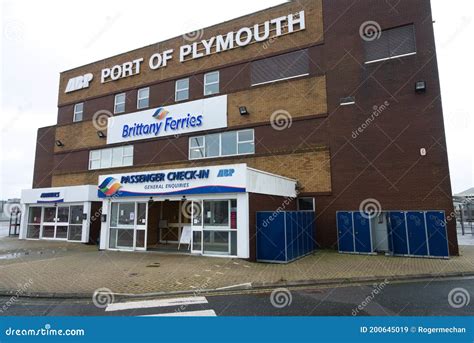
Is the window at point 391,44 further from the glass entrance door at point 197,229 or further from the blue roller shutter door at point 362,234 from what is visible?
the glass entrance door at point 197,229

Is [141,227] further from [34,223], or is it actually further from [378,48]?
[378,48]

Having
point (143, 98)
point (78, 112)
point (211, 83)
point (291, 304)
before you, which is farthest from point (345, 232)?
point (78, 112)

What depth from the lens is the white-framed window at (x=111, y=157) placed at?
21.5 m

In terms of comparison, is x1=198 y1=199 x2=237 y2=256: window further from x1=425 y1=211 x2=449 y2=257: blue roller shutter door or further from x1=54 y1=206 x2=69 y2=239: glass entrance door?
x1=54 y1=206 x2=69 y2=239: glass entrance door

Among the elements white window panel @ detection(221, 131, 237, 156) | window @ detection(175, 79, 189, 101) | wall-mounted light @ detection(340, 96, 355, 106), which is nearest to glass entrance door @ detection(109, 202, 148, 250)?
white window panel @ detection(221, 131, 237, 156)

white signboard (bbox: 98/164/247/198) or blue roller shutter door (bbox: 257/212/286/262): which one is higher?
white signboard (bbox: 98/164/247/198)

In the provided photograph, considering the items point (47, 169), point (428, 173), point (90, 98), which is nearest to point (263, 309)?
point (428, 173)

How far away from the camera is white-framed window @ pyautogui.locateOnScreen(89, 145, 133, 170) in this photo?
2153 centimetres

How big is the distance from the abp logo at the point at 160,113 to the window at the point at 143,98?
55.0 inches

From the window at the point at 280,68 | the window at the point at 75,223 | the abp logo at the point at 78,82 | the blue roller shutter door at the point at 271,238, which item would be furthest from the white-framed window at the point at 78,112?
the blue roller shutter door at the point at 271,238

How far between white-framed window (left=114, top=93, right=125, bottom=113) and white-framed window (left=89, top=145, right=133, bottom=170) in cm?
271

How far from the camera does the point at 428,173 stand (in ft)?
46.5

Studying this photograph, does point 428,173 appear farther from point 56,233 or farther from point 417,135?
point 56,233

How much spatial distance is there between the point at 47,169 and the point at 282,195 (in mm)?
20506
